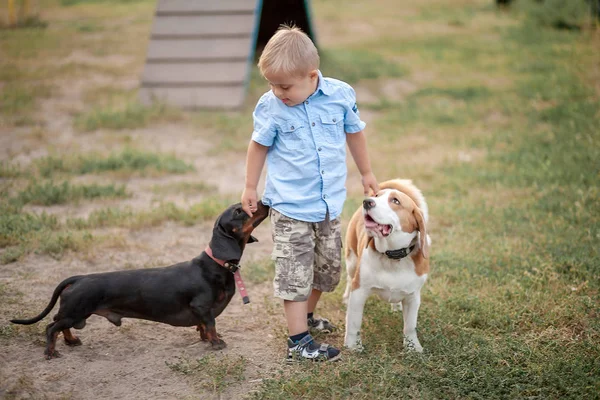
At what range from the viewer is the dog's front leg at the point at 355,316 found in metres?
3.89

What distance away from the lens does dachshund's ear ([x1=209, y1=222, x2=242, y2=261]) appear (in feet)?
12.5

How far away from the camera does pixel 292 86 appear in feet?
11.9

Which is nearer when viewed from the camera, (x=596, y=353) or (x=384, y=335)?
(x=596, y=353)

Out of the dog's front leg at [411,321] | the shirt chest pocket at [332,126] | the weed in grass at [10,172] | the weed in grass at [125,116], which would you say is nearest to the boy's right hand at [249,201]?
the shirt chest pocket at [332,126]

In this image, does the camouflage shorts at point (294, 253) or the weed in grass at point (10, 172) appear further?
the weed in grass at point (10, 172)

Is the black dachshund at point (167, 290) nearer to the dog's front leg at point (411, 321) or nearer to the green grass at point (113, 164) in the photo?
the dog's front leg at point (411, 321)

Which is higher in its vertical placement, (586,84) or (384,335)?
(586,84)

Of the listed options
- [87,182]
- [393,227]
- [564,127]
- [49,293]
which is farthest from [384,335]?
[564,127]

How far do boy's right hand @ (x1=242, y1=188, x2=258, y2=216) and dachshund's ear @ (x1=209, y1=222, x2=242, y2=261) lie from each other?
0.18 metres

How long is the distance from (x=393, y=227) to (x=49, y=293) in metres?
2.55

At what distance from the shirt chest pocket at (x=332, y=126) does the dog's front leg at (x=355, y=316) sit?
0.89m

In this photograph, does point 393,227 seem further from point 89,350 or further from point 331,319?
point 89,350

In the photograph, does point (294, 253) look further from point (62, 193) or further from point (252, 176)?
point (62, 193)

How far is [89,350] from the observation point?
403 centimetres
